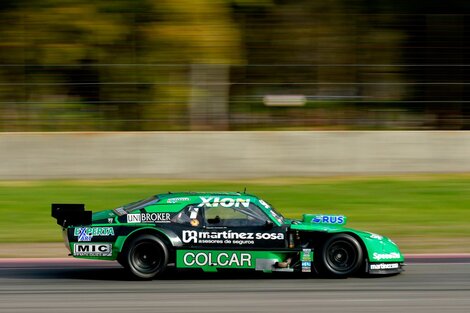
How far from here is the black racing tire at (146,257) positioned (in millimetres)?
10539

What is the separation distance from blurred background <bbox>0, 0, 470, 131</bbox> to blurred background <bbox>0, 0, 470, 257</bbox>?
34mm

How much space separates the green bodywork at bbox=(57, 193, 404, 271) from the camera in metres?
10.6

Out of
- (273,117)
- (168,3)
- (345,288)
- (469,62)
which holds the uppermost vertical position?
(168,3)

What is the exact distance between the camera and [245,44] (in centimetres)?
2253

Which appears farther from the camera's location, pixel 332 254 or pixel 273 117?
pixel 273 117

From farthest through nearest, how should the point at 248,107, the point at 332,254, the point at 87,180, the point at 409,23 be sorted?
the point at 409,23 < the point at 248,107 < the point at 87,180 < the point at 332,254

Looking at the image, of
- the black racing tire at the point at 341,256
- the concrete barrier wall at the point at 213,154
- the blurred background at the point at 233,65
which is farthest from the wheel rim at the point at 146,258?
the blurred background at the point at 233,65

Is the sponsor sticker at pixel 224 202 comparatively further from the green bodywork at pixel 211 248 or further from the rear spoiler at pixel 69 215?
the rear spoiler at pixel 69 215

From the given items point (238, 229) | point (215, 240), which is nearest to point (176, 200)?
point (215, 240)

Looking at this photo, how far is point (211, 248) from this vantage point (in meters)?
10.6

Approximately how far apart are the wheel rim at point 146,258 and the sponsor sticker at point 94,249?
30cm

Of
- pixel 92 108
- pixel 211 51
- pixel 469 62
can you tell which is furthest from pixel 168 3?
pixel 469 62

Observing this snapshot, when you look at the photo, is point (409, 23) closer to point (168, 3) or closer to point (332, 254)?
point (168, 3)

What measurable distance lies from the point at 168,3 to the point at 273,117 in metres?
3.94
